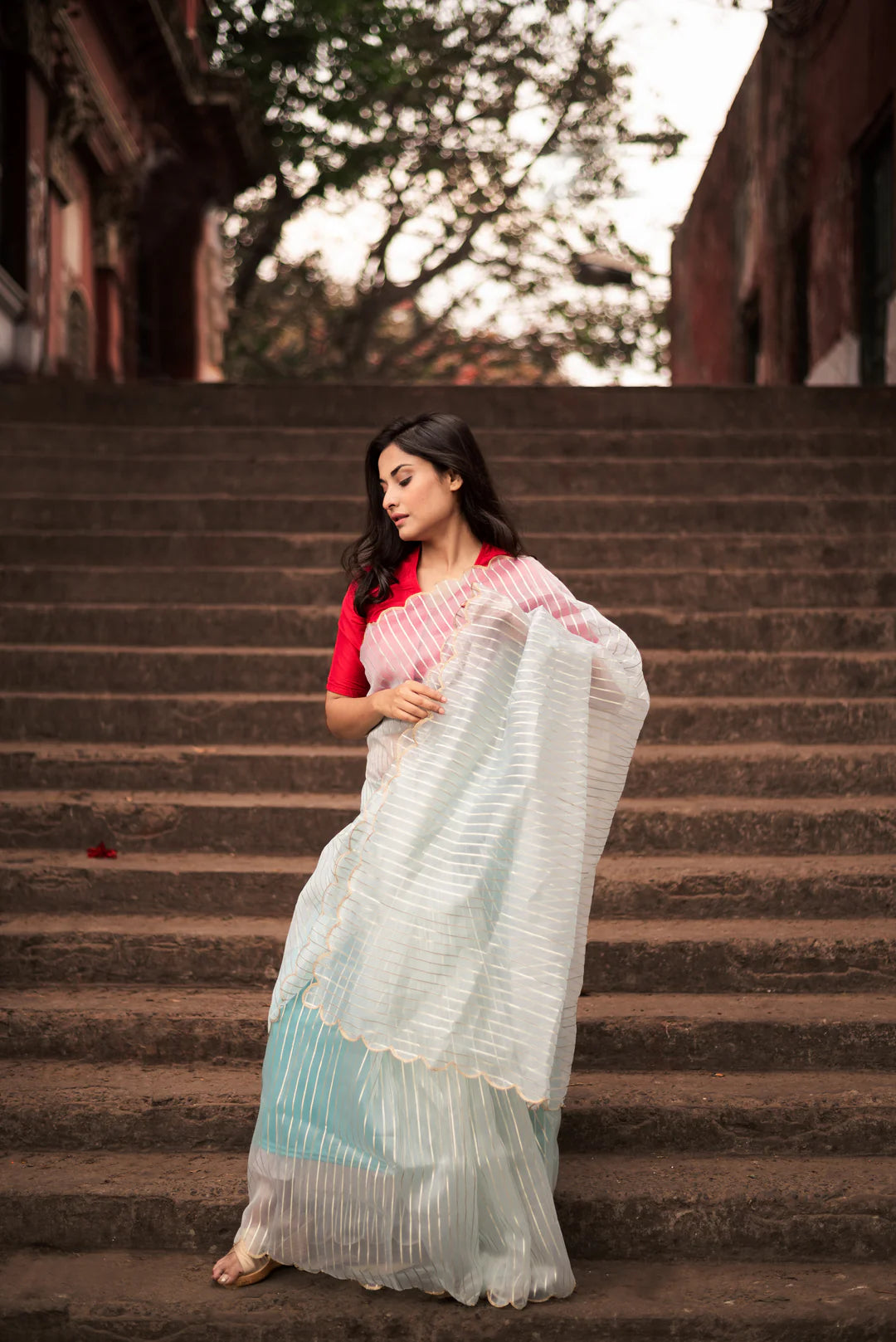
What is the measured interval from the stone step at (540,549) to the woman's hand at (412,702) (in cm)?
342

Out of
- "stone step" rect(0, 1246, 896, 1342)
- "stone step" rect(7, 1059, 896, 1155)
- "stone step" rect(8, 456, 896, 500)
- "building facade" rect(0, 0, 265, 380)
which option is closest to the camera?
"stone step" rect(0, 1246, 896, 1342)

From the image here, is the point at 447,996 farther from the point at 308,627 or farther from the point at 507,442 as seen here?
the point at 507,442

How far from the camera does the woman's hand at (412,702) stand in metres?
2.71

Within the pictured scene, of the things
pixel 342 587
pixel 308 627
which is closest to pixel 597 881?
pixel 308 627

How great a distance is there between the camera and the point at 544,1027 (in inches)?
104

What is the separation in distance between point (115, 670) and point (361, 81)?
1326 cm

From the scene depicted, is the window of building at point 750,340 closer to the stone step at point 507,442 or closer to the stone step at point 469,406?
the stone step at point 469,406

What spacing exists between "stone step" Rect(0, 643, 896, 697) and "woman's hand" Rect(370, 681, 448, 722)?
2604 millimetres

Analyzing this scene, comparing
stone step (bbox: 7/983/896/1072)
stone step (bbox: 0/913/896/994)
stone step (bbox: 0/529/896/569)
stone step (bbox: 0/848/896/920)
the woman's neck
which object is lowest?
stone step (bbox: 7/983/896/1072)

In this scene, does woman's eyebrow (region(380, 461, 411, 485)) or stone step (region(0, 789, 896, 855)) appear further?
stone step (region(0, 789, 896, 855))

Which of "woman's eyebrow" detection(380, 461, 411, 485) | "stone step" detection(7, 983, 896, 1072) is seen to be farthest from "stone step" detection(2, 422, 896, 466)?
"woman's eyebrow" detection(380, 461, 411, 485)

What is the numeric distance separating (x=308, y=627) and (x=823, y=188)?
9.40 meters

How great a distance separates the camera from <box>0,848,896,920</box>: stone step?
13.7 ft

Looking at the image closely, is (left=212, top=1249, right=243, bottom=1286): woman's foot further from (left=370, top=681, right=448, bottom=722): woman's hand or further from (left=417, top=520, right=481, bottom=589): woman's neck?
(left=417, top=520, right=481, bottom=589): woman's neck
